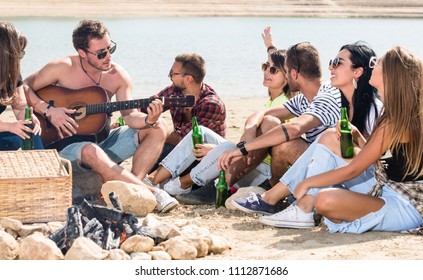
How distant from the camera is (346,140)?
612 centimetres

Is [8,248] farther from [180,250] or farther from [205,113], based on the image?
[205,113]

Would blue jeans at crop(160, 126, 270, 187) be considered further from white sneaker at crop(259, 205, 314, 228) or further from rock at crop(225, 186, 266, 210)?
white sneaker at crop(259, 205, 314, 228)

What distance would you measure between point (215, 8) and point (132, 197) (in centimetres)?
2717

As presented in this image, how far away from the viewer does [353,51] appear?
257 inches

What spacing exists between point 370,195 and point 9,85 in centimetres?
266

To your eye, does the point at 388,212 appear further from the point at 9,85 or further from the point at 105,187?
the point at 9,85

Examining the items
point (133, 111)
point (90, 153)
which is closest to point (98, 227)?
point (90, 153)

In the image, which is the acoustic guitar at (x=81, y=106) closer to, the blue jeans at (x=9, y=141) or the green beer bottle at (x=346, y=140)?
the blue jeans at (x=9, y=141)

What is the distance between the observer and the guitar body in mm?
7496

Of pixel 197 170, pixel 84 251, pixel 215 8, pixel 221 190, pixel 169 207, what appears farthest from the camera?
pixel 215 8

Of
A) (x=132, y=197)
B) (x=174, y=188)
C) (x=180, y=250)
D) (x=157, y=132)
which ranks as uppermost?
(x=157, y=132)

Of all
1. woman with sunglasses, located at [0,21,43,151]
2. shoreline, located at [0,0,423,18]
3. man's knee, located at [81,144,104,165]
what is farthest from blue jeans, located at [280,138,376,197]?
shoreline, located at [0,0,423,18]

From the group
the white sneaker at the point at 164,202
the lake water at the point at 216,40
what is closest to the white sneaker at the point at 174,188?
the white sneaker at the point at 164,202

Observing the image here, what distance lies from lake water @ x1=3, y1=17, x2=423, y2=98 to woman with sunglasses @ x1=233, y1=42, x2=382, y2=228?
8.11 m
